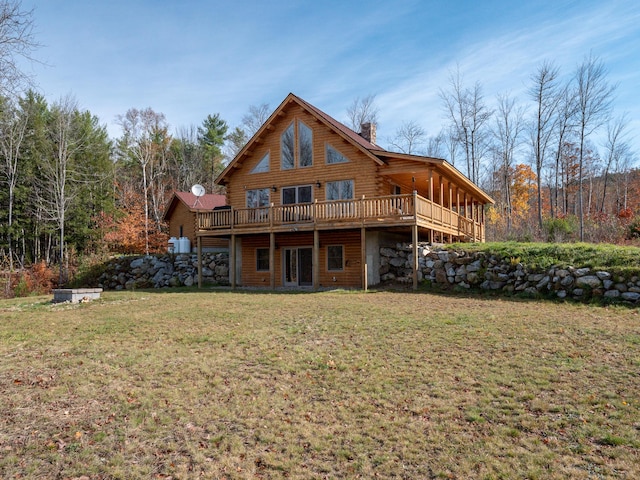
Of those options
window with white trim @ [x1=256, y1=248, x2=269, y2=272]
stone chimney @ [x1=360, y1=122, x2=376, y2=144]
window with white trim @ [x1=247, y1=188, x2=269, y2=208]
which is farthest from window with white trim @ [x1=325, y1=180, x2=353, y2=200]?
stone chimney @ [x1=360, y1=122, x2=376, y2=144]

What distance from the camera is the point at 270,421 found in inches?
199

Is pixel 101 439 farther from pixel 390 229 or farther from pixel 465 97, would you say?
pixel 465 97

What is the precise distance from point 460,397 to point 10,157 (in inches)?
1177

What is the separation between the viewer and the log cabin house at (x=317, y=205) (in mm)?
16875

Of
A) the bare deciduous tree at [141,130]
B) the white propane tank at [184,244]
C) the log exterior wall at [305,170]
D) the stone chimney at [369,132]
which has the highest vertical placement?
the bare deciduous tree at [141,130]

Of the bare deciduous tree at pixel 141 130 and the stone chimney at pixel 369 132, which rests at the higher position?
the bare deciduous tree at pixel 141 130

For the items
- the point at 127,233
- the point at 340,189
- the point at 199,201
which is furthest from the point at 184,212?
the point at 340,189

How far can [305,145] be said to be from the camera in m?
19.6

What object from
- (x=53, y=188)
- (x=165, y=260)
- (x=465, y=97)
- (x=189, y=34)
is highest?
(x=465, y=97)

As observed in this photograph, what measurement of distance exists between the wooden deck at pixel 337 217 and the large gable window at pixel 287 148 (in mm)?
2672

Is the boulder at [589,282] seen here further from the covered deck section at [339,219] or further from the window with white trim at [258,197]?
the window with white trim at [258,197]

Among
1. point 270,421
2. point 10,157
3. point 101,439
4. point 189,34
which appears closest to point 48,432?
point 101,439

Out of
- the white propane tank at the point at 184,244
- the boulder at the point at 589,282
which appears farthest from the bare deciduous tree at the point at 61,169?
the boulder at the point at 589,282

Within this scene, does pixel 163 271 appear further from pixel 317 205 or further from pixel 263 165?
pixel 317 205
